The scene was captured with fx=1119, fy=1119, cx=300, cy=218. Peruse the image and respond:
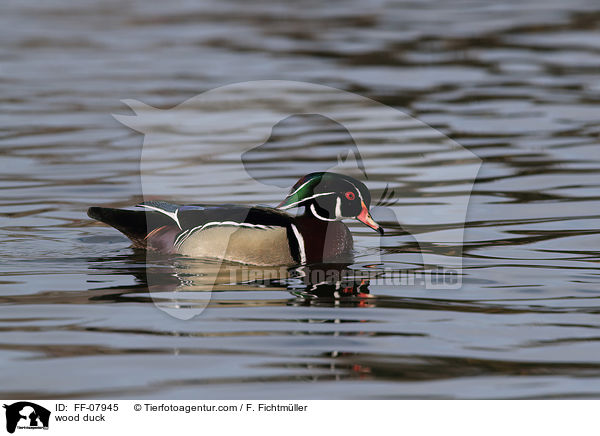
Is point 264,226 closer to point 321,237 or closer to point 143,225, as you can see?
point 321,237

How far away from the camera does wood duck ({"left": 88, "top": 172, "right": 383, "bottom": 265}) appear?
882 cm

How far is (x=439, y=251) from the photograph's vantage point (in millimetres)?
9289

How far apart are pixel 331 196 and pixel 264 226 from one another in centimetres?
61

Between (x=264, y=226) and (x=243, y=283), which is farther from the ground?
(x=264, y=226)

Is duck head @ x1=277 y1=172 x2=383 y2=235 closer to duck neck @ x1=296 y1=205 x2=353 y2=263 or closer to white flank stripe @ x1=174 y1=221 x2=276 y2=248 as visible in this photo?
duck neck @ x1=296 y1=205 x2=353 y2=263

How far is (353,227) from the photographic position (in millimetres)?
10516

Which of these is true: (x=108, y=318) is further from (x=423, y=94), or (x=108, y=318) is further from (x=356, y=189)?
(x=423, y=94)

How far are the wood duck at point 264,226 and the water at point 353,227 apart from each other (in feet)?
1.04
